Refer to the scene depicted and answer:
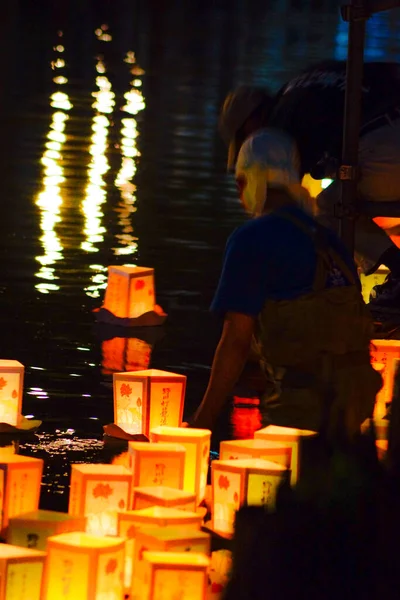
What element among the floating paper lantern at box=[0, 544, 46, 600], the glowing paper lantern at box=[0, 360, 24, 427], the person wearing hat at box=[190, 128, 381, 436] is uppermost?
the person wearing hat at box=[190, 128, 381, 436]

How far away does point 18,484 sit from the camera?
519 cm

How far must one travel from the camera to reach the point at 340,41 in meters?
33.5

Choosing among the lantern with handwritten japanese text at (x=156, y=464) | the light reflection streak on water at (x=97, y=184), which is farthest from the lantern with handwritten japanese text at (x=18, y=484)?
the light reflection streak on water at (x=97, y=184)

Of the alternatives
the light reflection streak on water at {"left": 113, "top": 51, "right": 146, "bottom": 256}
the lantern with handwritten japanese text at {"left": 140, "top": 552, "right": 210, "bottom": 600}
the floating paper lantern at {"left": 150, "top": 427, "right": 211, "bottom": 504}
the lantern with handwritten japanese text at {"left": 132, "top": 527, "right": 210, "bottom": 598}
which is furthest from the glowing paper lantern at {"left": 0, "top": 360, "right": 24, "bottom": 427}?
the light reflection streak on water at {"left": 113, "top": 51, "right": 146, "bottom": 256}

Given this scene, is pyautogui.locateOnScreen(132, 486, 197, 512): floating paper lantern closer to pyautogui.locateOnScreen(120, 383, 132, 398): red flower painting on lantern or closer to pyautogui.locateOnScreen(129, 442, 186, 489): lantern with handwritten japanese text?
pyautogui.locateOnScreen(129, 442, 186, 489): lantern with handwritten japanese text

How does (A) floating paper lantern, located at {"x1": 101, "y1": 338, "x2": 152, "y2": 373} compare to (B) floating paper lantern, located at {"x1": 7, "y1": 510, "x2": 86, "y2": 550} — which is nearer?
(B) floating paper lantern, located at {"x1": 7, "y1": 510, "x2": 86, "y2": 550}

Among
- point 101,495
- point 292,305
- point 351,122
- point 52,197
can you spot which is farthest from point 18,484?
point 52,197

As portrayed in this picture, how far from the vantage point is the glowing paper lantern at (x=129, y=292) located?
898 centimetres

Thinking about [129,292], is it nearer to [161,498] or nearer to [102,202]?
[161,498]

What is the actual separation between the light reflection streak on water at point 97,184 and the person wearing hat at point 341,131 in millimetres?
1781

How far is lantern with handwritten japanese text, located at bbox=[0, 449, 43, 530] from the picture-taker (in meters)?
5.16

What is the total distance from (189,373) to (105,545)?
3529 mm

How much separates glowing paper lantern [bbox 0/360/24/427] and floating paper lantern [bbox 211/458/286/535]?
4.54 ft

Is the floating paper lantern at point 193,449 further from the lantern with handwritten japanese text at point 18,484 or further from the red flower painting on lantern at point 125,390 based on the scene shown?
the red flower painting on lantern at point 125,390
